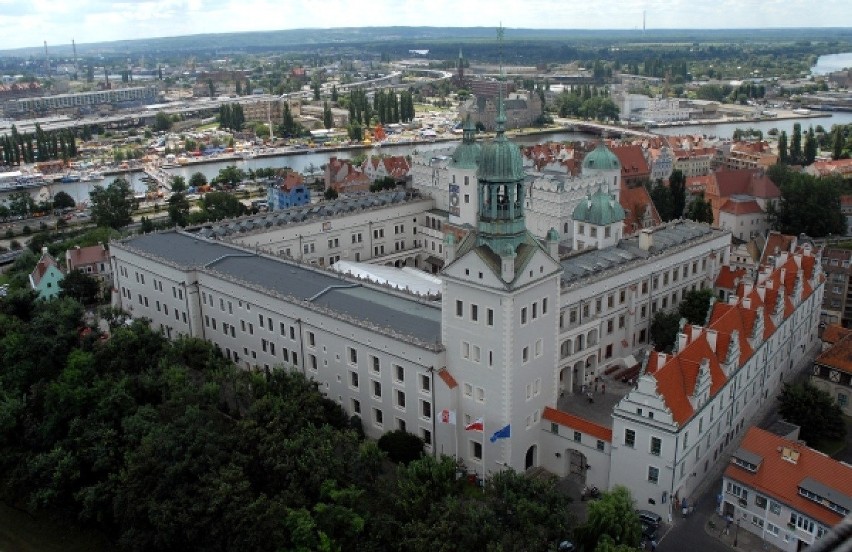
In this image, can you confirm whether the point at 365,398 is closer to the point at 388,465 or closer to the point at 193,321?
the point at 388,465

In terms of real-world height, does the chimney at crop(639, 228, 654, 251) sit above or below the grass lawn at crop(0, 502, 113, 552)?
above

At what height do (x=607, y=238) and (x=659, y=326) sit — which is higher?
(x=607, y=238)

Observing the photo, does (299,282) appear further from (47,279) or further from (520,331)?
(47,279)

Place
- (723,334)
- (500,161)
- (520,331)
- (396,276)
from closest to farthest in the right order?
(500,161)
(520,331)
(723,334)
(396,276)

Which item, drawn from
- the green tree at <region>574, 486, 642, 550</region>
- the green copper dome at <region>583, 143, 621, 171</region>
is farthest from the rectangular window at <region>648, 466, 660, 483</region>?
the green copper dome at <region>583, 143, 621, 171</region>

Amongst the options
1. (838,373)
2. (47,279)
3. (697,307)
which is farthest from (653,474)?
(47,279)

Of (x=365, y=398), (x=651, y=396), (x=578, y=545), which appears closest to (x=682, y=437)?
(x=651, y=396)

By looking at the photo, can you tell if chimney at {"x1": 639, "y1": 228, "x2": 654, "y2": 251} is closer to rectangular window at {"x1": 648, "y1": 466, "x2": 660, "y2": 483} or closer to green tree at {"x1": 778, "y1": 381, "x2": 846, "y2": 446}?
green tree at {"x1": 778, "y1": 381, "x2": 846, "y2": 446}
